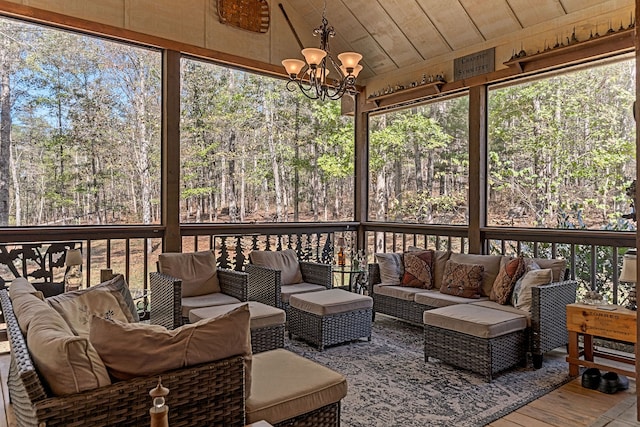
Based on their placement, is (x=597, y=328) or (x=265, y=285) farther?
(x=265, y=285)

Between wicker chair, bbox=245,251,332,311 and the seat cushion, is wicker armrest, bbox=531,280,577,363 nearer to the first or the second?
wicker chair, bbox=245,251,332,311

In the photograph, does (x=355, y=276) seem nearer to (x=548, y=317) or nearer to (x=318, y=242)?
(x=318, y=242)

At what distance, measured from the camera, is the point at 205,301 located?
3951 mm

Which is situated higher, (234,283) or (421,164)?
(421,164)

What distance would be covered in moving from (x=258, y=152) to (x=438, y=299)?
340 cm

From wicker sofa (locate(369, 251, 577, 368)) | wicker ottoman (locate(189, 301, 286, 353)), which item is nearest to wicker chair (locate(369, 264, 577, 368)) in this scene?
wicker sofa (locate(369, 251, 577, 368))

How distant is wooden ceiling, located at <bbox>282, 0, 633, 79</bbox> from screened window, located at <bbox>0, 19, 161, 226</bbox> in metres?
2.15

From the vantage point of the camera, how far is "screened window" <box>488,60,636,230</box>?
4277mm

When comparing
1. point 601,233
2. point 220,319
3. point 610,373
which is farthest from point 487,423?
point 601,233

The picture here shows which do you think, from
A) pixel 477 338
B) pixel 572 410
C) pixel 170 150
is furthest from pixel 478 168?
pixel 170 150

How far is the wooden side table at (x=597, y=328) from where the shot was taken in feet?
10.3

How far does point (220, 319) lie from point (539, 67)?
4.31 metres

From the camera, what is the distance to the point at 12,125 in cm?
426

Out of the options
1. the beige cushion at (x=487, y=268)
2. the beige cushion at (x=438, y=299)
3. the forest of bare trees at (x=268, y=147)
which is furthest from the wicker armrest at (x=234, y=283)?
the beige cushion at (x=487, y=268)
